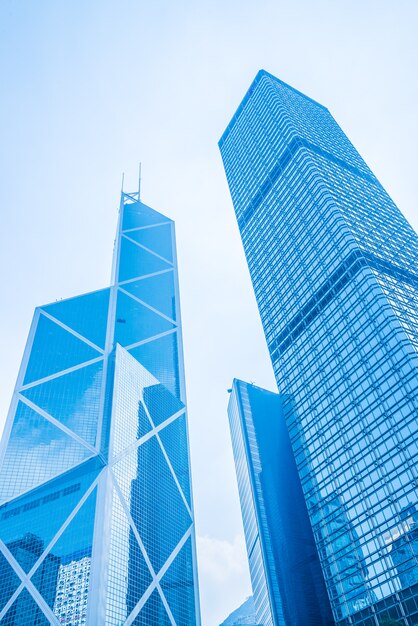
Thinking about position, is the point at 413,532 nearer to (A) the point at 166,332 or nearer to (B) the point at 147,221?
(A) the point at 166,332

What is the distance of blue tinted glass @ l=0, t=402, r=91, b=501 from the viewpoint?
75625mm

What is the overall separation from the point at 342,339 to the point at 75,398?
42.8 meters

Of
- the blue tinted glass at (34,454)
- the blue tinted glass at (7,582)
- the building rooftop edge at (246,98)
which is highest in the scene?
the building rooftop edge at (246,98)

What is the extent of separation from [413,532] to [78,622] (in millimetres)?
38030

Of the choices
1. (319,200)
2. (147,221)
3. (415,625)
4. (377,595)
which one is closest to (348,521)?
(377,595)

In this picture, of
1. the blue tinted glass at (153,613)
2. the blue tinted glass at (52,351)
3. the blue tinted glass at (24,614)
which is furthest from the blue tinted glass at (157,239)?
the blue tinted glass at (24,614)

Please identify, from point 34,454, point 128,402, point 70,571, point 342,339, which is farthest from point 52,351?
point 342,339

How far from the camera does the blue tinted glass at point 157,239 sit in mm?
134500

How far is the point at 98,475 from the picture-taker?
74000mm

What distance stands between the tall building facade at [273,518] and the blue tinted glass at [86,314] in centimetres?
3014

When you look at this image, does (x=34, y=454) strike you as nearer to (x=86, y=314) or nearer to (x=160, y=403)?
(x=160, y=403)

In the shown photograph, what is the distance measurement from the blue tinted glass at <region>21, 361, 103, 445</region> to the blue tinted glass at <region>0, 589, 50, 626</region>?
22.2m

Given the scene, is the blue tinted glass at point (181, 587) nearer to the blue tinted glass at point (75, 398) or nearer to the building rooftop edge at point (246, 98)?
the blue tinted glass at point (75, 398)

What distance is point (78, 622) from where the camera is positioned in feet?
198
